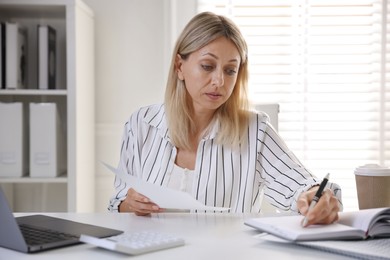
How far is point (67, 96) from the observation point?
7.59ft

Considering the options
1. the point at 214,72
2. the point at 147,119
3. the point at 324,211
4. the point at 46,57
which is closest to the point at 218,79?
the point at 214,72

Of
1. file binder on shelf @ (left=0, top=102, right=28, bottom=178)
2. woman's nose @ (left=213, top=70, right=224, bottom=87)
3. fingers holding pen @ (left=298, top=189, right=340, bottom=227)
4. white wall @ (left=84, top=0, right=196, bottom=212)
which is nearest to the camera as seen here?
fingers holding pen @ (left=298, top=189, right=340, bottom=227)

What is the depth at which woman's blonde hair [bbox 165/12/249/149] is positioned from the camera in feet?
5.95

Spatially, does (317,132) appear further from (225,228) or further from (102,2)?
(225,228)

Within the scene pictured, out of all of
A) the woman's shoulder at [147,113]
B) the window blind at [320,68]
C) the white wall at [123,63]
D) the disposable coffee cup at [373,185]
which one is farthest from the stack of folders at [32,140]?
the disposable coffee cup at [373,185]

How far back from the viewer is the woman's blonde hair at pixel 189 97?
181 centimetres

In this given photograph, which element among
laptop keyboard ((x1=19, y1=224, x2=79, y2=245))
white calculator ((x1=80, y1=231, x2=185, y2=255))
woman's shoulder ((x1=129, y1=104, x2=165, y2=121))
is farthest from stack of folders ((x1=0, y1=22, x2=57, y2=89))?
white calculator ((x1=80, y1=231, x2=185, y2=255))

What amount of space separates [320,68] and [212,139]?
3.52 ft

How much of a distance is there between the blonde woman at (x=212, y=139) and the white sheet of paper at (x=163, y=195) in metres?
0.37

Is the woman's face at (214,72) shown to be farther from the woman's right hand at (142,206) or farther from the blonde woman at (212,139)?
the woman's right hand at (142,206)

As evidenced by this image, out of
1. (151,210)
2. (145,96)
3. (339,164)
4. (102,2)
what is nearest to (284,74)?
(339,164)

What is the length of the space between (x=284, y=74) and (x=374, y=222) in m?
1.65

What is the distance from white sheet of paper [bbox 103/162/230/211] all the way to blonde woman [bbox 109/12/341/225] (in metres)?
0.37

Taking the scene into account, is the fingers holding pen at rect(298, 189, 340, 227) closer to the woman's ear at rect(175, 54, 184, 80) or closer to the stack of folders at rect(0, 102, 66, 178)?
the woman's ear at rect(175, 54, 184, 80)
